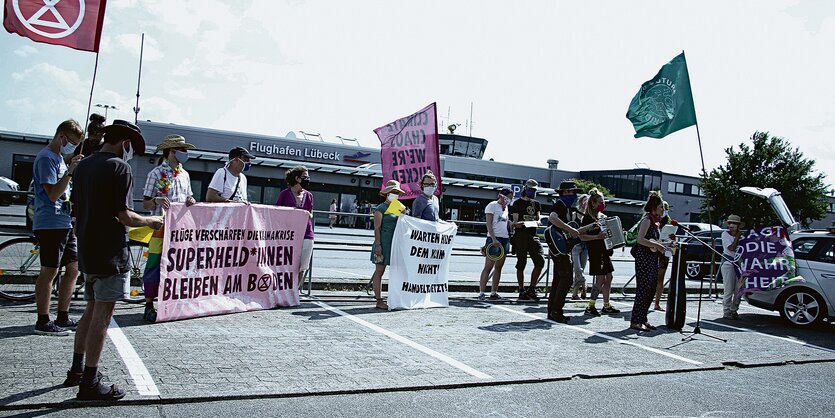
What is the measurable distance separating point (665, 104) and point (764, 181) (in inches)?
1755

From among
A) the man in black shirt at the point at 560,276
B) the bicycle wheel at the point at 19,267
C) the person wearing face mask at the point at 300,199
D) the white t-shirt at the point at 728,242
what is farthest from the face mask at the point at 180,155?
the white t-shirt at the point at 728,242

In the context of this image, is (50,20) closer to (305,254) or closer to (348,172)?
(305,254)

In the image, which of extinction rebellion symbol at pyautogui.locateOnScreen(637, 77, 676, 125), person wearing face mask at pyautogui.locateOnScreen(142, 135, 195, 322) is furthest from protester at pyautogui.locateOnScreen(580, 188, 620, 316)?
person wearing face mask at pyautogui.locateOnScreen(142, 135, 195, 322)

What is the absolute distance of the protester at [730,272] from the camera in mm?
10430

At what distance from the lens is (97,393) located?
4.27 meters

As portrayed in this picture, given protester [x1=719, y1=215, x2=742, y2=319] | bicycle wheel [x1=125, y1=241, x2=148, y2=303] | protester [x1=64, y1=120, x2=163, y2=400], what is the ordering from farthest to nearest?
Result: protester [x1=719, y1=215, x2=742, y2=319] < bicycle wheel [x1=125, y1=241, x2=148, y2=303] < protester [x1=64, y1=120, x2=163, y2=400]

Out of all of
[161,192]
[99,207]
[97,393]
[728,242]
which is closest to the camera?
[97,393]

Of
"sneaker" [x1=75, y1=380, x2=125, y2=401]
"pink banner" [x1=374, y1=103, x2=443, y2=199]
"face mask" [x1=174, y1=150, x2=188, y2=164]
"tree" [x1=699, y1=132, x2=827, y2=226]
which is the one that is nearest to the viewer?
"sneaker" [x1=75, y1=380, x2=125, y2=401]

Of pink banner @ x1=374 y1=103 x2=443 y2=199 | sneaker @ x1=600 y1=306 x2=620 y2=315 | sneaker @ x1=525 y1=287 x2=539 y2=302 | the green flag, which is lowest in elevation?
sneaker @ x1=600 y1=306 x2=620 y2=315

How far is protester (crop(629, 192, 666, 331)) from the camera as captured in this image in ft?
28.6

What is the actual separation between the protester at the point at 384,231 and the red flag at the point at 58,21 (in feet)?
13.4

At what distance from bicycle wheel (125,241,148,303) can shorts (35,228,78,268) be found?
1605 millimetres

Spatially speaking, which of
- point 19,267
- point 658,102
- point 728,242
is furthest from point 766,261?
point 19,267

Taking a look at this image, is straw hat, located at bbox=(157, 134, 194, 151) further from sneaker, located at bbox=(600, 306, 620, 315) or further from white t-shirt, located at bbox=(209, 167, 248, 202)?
sneaker, located at bbox=(600, 306, 620, 315)
